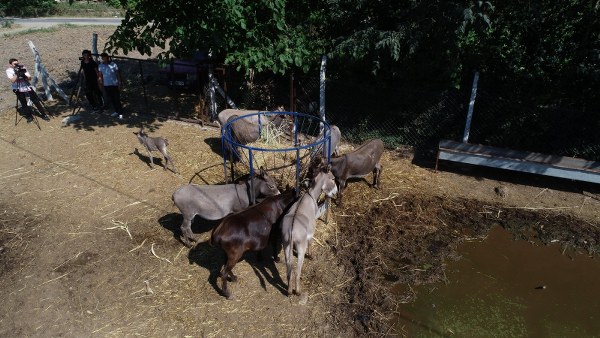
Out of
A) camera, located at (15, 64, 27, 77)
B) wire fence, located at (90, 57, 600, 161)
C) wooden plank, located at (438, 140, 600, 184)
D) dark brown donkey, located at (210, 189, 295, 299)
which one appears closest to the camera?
dark brown donkey, located at (210, 189, 295, 299)

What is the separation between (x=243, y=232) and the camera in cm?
556

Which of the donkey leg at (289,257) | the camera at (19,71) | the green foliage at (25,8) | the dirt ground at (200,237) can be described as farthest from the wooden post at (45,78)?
the green foliage at (25,8)

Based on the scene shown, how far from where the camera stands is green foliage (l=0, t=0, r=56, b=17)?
3825 centimetres

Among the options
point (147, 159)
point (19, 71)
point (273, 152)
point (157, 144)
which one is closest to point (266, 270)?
point (273, 152)

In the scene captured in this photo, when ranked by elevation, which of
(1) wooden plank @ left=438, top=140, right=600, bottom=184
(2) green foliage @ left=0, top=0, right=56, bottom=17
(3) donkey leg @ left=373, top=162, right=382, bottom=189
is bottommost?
(3) donkey leg @ left=373, top=162, right=382, bottom=189

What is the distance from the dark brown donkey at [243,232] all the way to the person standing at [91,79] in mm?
7956

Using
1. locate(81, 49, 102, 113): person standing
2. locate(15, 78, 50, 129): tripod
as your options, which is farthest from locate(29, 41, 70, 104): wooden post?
locate(81, 49, 102, 113): person standing

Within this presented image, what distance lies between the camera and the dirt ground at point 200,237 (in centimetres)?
541

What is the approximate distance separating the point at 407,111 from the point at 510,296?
552 centimetres

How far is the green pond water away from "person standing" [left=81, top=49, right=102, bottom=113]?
1025cm

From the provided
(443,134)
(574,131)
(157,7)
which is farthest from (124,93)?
(574,131)

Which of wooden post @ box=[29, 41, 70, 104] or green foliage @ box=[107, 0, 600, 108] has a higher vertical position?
green foliage @ box=[107, 0, 600, 108]

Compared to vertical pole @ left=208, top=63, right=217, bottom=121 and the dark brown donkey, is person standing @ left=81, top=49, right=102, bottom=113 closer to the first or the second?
vertical pole @ left=208, top=63, right=217, bottom=121

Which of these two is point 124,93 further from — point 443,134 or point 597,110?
point 597,110
